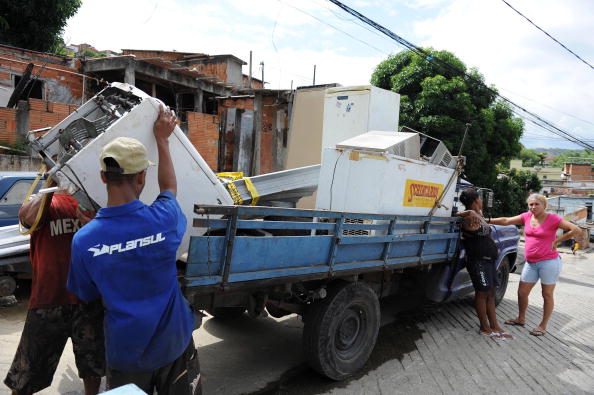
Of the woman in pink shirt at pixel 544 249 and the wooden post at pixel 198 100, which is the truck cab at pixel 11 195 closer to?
the woman in pink shirt at pixel 544 249

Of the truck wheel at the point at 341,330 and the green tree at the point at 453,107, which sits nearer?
the truck wheel at the point at 341,330

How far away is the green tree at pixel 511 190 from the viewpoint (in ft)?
48.6

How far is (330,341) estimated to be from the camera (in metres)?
3.36

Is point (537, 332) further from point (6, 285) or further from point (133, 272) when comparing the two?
point (6, 285)

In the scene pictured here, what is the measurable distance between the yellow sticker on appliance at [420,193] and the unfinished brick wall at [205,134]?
6.68 meters

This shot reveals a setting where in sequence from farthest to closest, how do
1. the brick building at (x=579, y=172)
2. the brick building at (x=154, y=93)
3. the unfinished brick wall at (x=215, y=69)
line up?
the brick building at (x=579, y=172) → the unfinished brick wall at (x=215, y=69) → the brick building at (x=154, y=93)

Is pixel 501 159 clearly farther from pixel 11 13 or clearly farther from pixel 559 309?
pixel 11 13

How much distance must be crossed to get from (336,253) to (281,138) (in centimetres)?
744

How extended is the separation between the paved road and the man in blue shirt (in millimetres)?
1705

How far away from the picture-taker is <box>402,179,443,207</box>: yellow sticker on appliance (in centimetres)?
405

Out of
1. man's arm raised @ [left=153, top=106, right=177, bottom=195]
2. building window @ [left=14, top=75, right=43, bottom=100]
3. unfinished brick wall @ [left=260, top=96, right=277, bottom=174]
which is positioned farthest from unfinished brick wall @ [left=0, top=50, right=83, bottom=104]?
man's arm raised @ [left=153, top=106, right=177, bottom=195]

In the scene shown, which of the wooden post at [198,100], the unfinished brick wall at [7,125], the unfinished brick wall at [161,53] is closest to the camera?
the unfinished brick wall at [7,125]

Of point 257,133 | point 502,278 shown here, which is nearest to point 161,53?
point 257,133

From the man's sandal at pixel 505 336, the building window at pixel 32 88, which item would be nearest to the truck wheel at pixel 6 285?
the man's sandal at pixel 505 336
